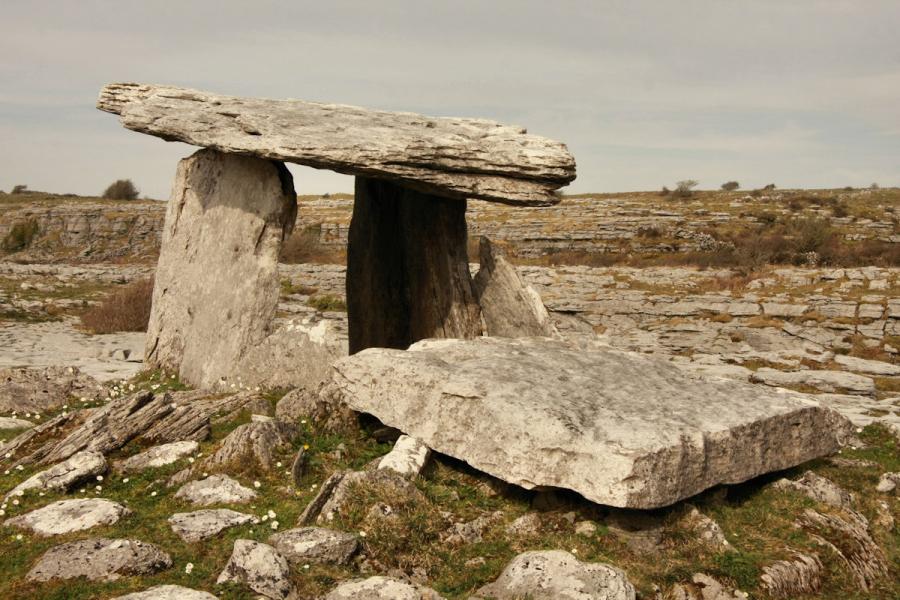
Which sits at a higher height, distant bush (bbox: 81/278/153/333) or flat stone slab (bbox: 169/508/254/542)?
flat stone slab (bbox: 169/508/254/542)

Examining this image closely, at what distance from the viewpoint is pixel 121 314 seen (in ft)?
73.8

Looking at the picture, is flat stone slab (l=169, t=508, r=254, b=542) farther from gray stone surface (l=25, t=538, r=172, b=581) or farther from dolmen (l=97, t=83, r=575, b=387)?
dolmen (l=97, t=83, r=575, b=387)

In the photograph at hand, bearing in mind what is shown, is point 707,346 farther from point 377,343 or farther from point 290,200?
point 290,200

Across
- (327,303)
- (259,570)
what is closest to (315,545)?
(259,570)

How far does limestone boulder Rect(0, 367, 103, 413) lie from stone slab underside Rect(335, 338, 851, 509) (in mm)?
5028

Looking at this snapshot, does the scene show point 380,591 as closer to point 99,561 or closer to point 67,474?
point 99,561

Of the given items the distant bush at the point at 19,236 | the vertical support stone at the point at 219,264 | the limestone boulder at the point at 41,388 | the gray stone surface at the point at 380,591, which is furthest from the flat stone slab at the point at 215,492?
the distant bush at the point at 19,236

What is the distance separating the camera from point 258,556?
23.1 feet

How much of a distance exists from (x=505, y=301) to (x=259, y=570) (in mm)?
7816

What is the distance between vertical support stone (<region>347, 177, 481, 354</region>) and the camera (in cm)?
1407

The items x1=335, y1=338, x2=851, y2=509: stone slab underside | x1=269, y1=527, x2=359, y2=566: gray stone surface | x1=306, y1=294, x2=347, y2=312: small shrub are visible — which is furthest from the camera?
x1=306, y1=294, x2=347, y2=312: small shrub

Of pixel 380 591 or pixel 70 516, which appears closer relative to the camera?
pixel 380 591

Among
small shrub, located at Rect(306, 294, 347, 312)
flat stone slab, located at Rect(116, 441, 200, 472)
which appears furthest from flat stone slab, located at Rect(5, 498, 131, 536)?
small shrub, located at Rect(306, 294, 347, 312)

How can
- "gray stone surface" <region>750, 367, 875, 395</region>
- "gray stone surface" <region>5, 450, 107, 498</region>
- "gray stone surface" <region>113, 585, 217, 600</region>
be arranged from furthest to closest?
"gray stone surface" <region>750, 367, 875, 395</region> → "gray stone surface" <region>5, 450, 107, 498</region> → "gray stone surface" <region>113, 585, 217, 600</region>
